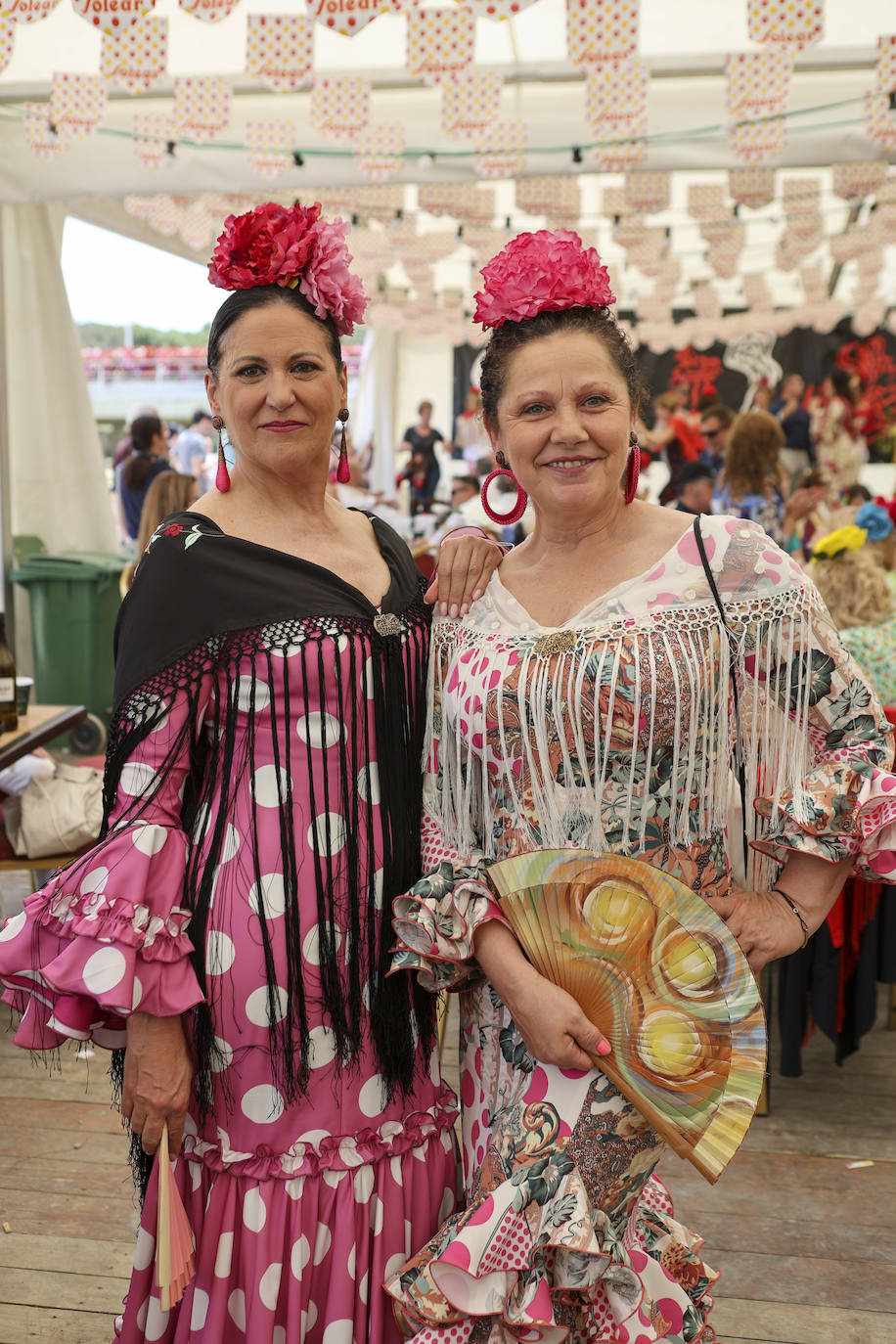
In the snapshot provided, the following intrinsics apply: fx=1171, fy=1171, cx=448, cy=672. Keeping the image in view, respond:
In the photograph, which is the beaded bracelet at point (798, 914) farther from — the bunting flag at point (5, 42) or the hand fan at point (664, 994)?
the bunting flag at point (5, 42)

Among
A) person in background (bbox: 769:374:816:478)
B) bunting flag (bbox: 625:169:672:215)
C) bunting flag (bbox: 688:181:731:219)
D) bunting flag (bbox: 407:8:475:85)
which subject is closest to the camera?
bunting flag (bbox: 407:8:475:85)

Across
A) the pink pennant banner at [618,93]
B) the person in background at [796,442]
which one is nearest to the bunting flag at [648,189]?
the pink pennant banner at [618,93]

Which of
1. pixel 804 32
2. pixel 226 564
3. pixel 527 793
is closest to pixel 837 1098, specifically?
pixel 527 793

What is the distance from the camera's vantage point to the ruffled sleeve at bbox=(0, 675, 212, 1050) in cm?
148

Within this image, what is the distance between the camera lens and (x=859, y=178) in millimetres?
5828

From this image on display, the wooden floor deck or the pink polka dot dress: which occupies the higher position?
the pink polka dot dress

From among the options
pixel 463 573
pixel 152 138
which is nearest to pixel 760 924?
pixel 463 573

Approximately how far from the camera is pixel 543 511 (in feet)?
5.38

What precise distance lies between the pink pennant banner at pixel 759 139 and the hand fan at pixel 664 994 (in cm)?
435

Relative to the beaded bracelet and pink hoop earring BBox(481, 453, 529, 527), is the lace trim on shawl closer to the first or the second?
the beaded bracelet

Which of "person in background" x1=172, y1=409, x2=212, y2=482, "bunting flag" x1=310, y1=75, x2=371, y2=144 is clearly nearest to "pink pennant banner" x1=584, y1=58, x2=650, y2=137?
"bunting flag" x1=310, y1=75, x2=371, y2=144

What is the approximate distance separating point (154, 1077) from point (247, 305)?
1.07 metres

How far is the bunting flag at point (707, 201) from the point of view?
753cm

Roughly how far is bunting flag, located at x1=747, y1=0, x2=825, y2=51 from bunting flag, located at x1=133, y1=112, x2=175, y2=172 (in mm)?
2589
